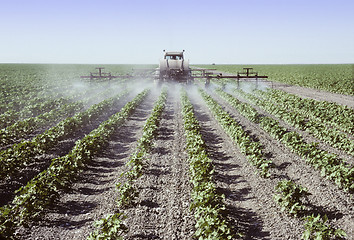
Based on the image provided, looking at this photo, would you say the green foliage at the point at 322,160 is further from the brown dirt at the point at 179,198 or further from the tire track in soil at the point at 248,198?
the tire track in soil at the point at 248,198

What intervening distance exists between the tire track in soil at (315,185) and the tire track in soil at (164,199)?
8.63ft

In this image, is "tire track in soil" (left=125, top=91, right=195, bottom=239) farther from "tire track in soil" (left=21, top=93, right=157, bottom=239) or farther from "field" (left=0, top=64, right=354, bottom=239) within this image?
"tire track in soil" (left=21, top=93, right=157, bottom=239)

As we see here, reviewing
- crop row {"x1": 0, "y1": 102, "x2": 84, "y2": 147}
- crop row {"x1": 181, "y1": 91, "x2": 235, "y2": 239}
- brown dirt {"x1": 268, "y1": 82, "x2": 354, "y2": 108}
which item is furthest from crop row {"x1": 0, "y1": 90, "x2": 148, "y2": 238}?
brown dirt {"x1": 268, "y1": 82, "x2": 354, "y2": 108}

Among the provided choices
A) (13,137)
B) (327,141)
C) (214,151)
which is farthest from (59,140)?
(327,141)

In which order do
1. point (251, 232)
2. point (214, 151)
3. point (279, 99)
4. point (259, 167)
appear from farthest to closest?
1. point (279, 99)
2. point (214, 151)
3. point (259, 167)
4. point (251, 232)

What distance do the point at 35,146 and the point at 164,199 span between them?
507 centimetres

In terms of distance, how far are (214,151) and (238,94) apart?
15416mm

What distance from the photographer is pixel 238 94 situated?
24.7 metres

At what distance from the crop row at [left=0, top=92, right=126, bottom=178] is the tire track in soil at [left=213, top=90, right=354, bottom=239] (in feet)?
23.5

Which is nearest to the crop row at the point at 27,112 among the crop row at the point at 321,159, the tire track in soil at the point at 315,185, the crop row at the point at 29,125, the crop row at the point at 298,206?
the crop row at the point at 29,125

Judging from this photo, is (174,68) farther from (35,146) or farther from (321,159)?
(321,159)

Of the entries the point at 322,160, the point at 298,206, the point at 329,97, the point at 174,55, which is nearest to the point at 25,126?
the point at 298,206

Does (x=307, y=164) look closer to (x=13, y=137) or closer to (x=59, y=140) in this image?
(x=59, y=140)

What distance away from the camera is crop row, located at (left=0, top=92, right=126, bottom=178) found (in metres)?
7.69
